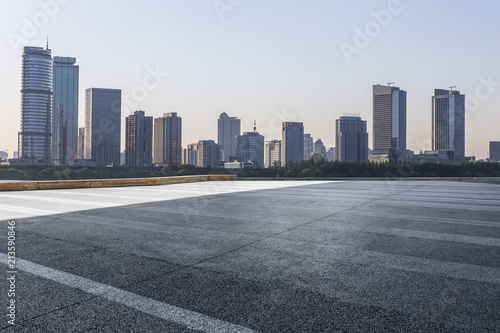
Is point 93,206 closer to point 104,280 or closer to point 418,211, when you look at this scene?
point 104,280

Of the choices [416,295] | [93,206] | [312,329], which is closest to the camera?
[312,329]

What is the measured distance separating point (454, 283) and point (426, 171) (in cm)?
10842

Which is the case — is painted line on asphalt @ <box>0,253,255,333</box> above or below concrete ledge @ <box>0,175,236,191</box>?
below

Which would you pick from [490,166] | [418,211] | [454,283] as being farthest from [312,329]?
[490,166]

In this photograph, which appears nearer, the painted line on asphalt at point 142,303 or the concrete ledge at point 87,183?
the painted line on asphalt at point 142,303

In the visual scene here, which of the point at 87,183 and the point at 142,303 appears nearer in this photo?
the point at 142,303

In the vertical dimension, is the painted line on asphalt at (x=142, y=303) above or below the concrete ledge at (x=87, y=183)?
below

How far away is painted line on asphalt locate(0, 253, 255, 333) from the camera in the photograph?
9.48ft

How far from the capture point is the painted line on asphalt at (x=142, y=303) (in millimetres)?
2889

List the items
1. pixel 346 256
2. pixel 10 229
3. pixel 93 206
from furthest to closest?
pixel 93 206, pixel 10 229, pixel 346 256

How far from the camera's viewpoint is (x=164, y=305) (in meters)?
3.27

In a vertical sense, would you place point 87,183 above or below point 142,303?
above

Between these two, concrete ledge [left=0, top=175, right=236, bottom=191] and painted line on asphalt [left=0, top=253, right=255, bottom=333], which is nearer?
painted line on asphalt [left=0, top=253, right=255, bottom=333]

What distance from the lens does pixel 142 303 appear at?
3316mm
